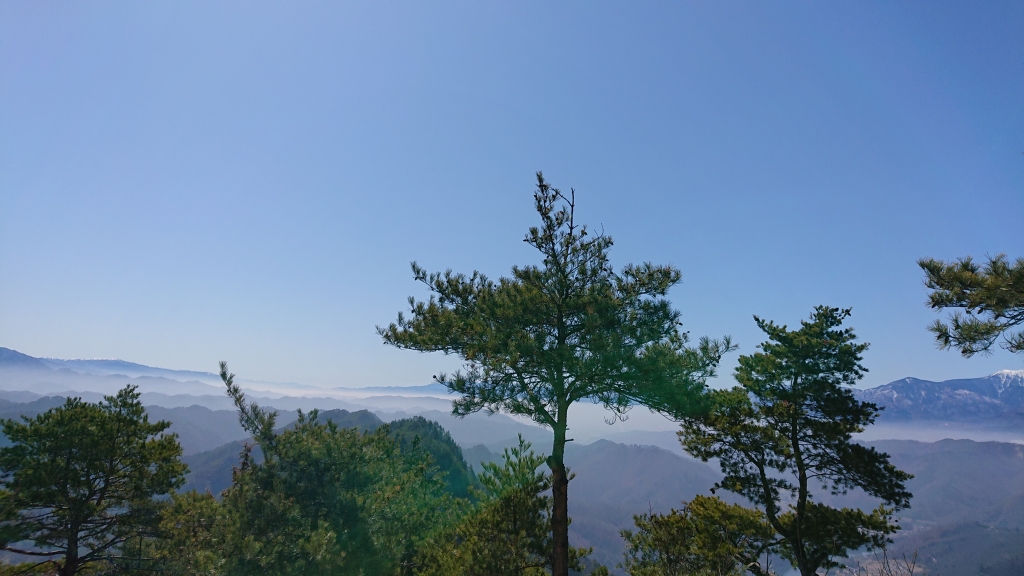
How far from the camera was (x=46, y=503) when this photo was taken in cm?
1291

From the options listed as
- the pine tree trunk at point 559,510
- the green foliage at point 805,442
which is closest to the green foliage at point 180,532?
the pine tree trunk at point 559,510

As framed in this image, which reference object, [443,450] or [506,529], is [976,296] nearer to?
[506,529]

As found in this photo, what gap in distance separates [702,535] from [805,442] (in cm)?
471

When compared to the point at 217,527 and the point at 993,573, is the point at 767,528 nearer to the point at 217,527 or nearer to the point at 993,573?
the point at 217,527

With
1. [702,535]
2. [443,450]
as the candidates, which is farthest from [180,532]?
[443,450]

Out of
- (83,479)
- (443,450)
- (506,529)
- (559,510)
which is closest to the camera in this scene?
(506,529)

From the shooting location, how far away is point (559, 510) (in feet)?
32.9

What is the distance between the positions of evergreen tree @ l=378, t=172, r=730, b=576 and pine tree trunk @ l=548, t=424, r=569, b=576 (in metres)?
0.02

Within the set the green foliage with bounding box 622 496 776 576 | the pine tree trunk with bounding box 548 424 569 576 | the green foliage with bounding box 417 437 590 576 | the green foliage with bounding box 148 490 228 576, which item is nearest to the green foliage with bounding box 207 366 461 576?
the green foliage with bounding box 417 437 590 576

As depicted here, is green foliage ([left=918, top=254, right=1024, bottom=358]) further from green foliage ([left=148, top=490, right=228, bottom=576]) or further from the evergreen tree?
green foliage ([left=148, top=490, right=228, bottom=576])

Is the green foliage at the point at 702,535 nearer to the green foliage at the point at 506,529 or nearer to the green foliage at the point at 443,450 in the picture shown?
the green foliage at the point at 506,529

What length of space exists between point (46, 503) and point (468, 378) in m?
13.1

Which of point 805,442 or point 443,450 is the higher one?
point 805,442

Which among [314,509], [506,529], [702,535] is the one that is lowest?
[702,535]
